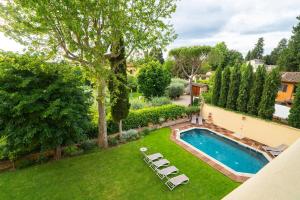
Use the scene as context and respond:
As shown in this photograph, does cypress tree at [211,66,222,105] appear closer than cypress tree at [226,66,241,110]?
No

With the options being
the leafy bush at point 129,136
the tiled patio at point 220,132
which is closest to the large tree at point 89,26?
the leafy bush at point 129,136

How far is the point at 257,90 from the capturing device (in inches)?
523

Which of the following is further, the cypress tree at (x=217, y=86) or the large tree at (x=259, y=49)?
the large tree at (x=259, y=49)

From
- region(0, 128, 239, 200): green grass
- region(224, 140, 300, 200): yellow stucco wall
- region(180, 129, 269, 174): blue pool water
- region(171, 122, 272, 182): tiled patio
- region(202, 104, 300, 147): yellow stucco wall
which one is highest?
region(224, 140, 300, 200): yellow stucco wall

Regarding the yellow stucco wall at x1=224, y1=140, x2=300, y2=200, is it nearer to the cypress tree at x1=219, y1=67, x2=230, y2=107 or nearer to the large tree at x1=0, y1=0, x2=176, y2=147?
the large tree at x1=0, y1=0, x2=176, y2=147

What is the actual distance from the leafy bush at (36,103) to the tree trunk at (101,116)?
1318mm

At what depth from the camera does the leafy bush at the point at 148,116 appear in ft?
42.3

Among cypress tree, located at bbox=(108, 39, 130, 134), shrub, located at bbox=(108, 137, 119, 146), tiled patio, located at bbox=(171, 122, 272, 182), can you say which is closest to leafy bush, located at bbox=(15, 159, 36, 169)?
shrub, located at bbox=(108, 137, 119, 146)

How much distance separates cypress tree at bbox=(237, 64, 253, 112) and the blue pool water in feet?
11.5

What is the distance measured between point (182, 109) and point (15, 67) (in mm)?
13310

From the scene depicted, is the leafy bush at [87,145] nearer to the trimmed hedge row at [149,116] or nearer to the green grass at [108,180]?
the green grass at [108,180]

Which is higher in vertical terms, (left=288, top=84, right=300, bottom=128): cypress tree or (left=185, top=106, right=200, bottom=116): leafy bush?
(left=288, top=84, right=300, bottom=128): cypress tree

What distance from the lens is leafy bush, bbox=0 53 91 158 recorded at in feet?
24.5

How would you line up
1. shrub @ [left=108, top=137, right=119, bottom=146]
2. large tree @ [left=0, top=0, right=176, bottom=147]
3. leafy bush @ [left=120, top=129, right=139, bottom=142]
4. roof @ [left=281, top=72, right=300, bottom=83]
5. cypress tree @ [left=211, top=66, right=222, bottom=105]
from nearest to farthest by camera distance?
large tree @ [left=0, top=0, right=176, bottom=147]
shrub @ [left=108, top=137, right=119, bottom=146]
leafy bush @ [left=120, top=129, right=139, bottom=142]
cypress tree @ [left=211, top=66, right=222, bottom=105]
roof @ [left=281, top=72, right=300, bottom=83]
